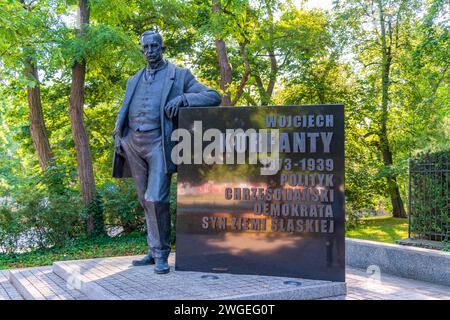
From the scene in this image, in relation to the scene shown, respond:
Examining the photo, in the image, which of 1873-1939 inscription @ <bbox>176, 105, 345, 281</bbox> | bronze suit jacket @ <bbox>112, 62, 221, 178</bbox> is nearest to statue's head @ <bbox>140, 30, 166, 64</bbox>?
bronze suit jacket @ <bbox>112, 62, 221, 178</bbox>

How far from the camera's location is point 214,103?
21.3ft

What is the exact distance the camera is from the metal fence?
9.62 meters

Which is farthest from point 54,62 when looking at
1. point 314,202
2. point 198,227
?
point 314,202

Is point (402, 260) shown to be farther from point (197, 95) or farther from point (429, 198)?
point (197, 95)

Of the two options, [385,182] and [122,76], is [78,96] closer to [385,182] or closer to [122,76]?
[122,76]

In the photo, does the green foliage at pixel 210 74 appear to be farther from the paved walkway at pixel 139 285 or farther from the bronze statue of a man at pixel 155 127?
the bronze statue of a man at pixel 155 127

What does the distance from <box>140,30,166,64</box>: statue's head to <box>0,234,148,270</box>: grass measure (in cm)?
559

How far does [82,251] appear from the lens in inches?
444

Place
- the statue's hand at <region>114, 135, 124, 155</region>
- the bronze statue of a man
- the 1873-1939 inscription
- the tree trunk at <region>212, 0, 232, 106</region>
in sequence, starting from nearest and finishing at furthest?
the 1873-1939 inscription, the bronze statue of a man, the statue's hand at <region>114, 135, 124, 155</region>, the tree trunk at <region>212, 0, 232, 106</region>

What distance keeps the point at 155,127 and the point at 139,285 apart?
206 cm

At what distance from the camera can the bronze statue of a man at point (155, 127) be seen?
238 inches

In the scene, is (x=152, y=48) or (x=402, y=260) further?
(x=402, y=260)

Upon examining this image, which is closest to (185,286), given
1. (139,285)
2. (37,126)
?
(139,285)

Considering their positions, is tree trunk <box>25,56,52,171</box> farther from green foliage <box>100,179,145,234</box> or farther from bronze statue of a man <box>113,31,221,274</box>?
bronze statue of a man <box>113,31,221,274</box>
